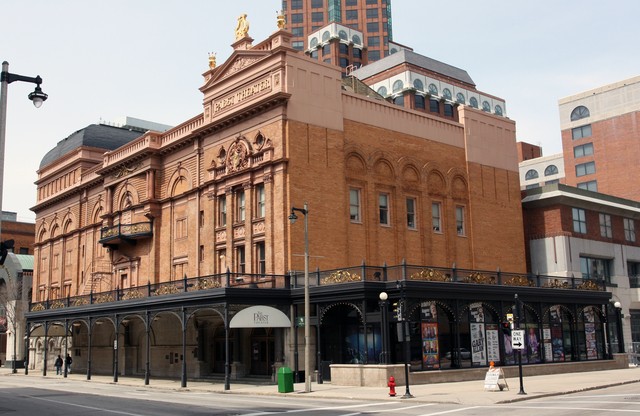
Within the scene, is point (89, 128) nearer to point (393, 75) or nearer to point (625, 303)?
point (393, 75)

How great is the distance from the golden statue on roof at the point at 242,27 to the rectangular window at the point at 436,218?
17.6 metres

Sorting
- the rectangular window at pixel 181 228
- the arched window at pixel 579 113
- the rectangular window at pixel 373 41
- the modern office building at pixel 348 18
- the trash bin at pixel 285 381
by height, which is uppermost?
the modern office building at pixel 348 18

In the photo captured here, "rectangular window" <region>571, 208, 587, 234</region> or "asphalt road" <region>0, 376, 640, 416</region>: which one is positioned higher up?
"rectangular window" <region>571, 208, 587, 234</region>

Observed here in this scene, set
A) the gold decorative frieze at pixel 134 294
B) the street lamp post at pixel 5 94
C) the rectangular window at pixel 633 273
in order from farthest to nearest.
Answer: the rectangular window at pixel 633 273, the gold decorative frieze at pixel 134 294, the street lamp post at pixel 5 94

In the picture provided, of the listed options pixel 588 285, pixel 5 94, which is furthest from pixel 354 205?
pixel 5 94

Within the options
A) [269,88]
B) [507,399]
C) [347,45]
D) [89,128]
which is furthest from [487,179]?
[347,45]

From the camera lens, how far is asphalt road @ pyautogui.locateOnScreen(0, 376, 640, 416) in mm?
22047

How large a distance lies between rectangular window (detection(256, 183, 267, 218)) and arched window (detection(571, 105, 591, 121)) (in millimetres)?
60750

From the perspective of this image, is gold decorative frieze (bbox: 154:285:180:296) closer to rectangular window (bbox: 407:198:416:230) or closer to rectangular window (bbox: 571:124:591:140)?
rectangular window (bbox: 407:198:416:230)

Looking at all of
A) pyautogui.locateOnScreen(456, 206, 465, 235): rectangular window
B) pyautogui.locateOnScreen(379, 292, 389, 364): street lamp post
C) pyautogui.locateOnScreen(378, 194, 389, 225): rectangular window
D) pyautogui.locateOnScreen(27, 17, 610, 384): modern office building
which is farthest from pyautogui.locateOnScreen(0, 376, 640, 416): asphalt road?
pyautogui.locateOnScreen(456, 206, 465, 235): rectangular window

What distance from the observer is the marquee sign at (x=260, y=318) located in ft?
121

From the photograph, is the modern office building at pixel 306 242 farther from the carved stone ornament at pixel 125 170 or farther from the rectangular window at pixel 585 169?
the rectangular window at pixel 585 169

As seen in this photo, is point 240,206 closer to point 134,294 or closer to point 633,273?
point 134,294

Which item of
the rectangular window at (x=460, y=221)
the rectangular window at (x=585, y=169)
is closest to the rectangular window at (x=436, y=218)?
the rectangular window at (x=460, y=221)
